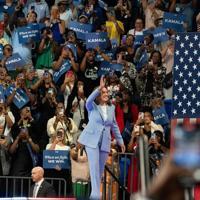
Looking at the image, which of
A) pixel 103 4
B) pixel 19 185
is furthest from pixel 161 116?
pixel 103 4

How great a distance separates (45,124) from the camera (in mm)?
15992

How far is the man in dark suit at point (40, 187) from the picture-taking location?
43.1 feet

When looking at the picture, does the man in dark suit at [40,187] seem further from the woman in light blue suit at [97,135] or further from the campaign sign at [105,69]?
the campaign sign at [105,69]

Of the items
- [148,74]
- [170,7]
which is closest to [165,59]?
[148,74]

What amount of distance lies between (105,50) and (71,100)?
1696 mm

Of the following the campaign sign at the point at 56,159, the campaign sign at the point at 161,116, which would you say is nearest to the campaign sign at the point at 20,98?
the campaign sign at the point at 56,159

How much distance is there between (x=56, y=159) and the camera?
14.8 meters

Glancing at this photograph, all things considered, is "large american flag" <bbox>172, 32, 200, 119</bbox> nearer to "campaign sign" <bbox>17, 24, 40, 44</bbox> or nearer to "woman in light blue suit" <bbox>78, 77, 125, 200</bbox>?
"woman in light blue suit" <bbox>78, 77, 125, 200</bbox>

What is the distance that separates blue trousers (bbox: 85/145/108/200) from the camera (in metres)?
12.3

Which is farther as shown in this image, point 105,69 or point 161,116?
point 105,69

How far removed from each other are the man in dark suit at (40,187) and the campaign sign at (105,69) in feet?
12.4

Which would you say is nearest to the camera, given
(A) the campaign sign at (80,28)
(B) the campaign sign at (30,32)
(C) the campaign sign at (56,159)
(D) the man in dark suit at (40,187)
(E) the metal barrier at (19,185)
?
(D) the man in dark suit at (40,187)

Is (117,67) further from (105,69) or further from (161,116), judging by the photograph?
(161,116)

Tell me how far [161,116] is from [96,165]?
3.15 metres
